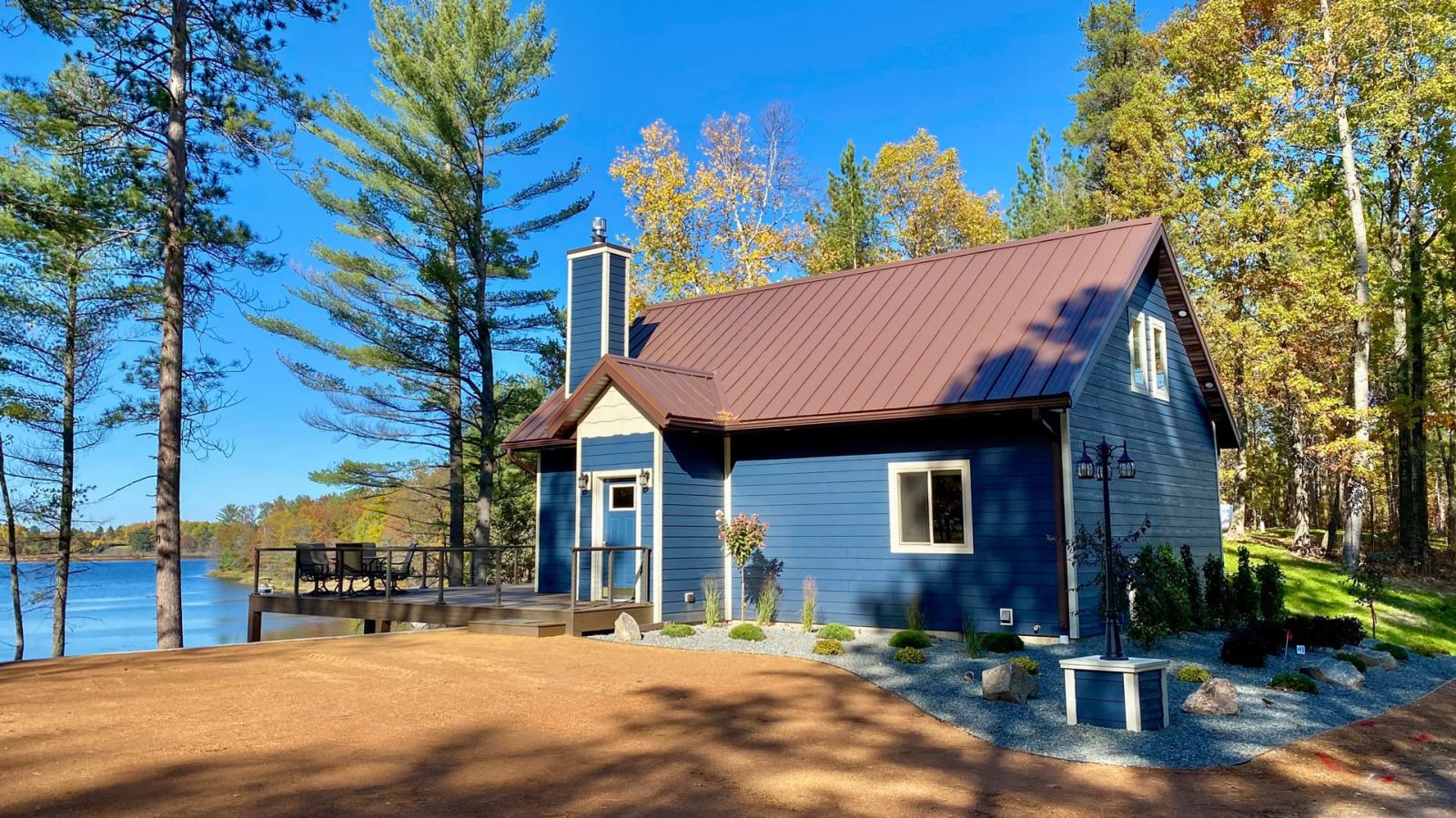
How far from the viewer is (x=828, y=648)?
10828mm

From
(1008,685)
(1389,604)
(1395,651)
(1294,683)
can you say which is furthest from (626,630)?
(1389,604)

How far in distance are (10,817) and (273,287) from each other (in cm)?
1294

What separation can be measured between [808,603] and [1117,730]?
578 cm

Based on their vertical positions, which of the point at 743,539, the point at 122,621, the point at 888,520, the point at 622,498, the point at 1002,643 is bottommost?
the point at 122,621

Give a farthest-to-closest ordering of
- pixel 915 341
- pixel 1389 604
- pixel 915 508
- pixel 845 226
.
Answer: pixel 845 226 < pixel 1389 604 < pixel 915 341 < pixel 915 508

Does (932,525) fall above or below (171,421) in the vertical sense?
below

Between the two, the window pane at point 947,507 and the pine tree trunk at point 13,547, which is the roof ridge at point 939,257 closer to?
the window pane at point 947,507

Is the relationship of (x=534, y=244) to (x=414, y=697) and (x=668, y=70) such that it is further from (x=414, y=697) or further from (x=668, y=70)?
(x=668, y=70)

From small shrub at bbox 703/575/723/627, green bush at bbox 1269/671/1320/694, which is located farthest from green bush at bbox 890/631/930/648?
green bush at bbox 1269/671/1320/694

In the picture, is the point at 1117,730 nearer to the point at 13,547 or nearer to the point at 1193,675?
the point at 1193,675

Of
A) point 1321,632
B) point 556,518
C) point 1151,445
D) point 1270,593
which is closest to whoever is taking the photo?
point 1321,632

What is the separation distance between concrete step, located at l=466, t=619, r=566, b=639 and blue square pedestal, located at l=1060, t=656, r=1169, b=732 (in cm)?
679

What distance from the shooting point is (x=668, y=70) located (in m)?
40.8

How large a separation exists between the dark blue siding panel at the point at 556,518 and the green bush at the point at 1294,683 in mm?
9911
